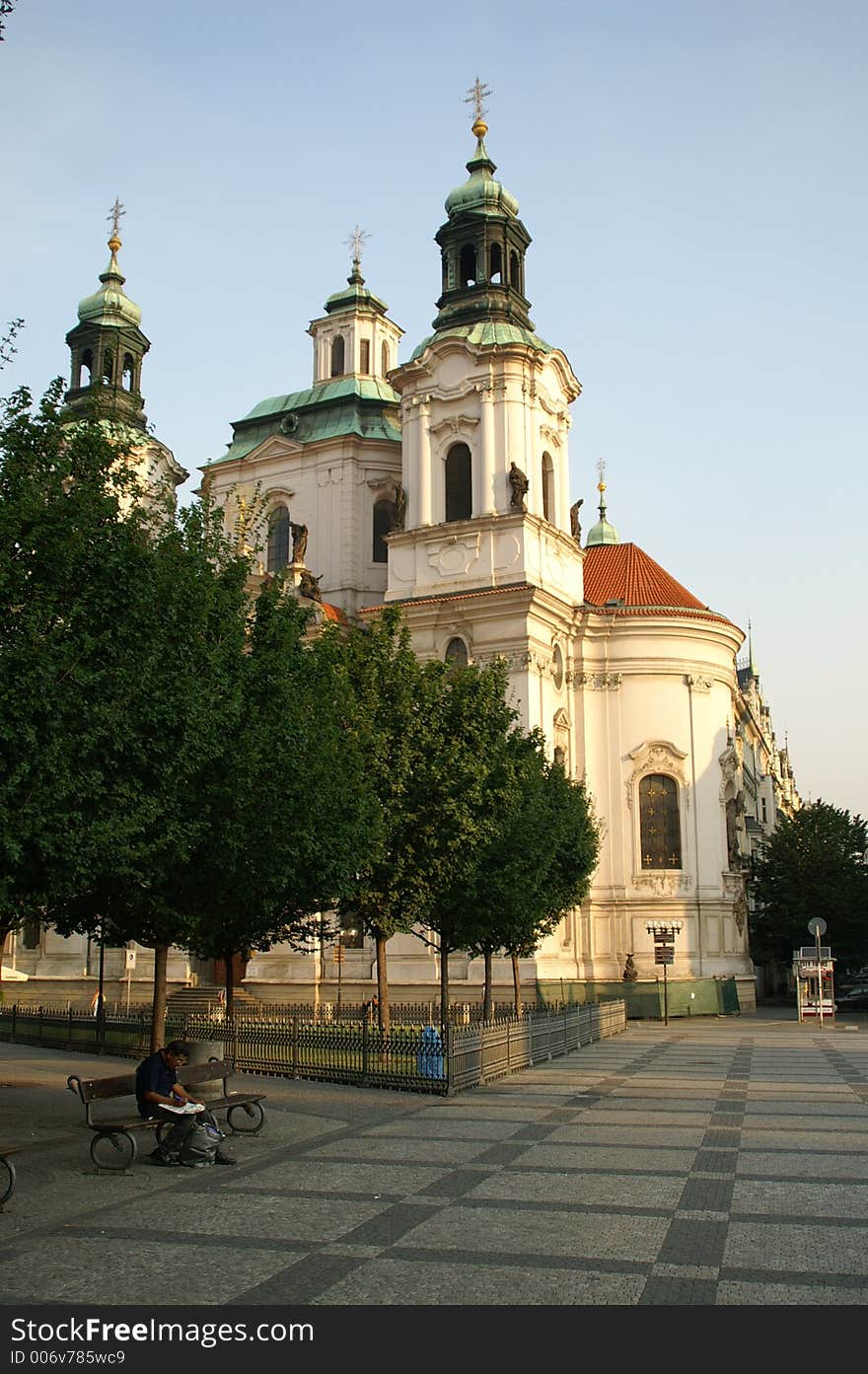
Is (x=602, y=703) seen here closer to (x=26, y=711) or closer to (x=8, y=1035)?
(x=8, y=1035)

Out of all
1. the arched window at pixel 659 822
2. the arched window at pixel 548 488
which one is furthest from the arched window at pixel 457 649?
the arched window at pixel 659 822

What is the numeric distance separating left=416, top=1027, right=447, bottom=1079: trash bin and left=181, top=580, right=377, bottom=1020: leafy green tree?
287 cm

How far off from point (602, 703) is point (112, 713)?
37922 millimetres

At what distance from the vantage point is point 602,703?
50125mm

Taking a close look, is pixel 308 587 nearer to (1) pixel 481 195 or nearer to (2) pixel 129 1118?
(1) pixel 481 195

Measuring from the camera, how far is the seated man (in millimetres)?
14195

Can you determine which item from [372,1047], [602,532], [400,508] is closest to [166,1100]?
[372,1047]

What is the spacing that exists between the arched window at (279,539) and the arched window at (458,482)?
8.37 metres

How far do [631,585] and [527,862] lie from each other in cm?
2610

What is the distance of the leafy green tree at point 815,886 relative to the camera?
53875mm

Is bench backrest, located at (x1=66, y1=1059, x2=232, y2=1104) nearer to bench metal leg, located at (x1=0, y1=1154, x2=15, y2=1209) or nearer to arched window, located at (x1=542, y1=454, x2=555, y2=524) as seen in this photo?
bench metal leg, located at (x1=0, y1=1154, x2=15, y2=1209)

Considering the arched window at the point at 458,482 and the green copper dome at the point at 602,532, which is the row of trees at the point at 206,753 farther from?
the green copper dome at the point at 602,532

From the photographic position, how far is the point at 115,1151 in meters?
14.5

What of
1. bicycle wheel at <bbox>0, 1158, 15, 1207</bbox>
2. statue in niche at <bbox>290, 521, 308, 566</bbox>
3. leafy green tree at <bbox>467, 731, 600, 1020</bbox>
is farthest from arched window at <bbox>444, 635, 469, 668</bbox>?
bicycle wheel at <bbox>0, 1158, 15, 1207</bbox>
